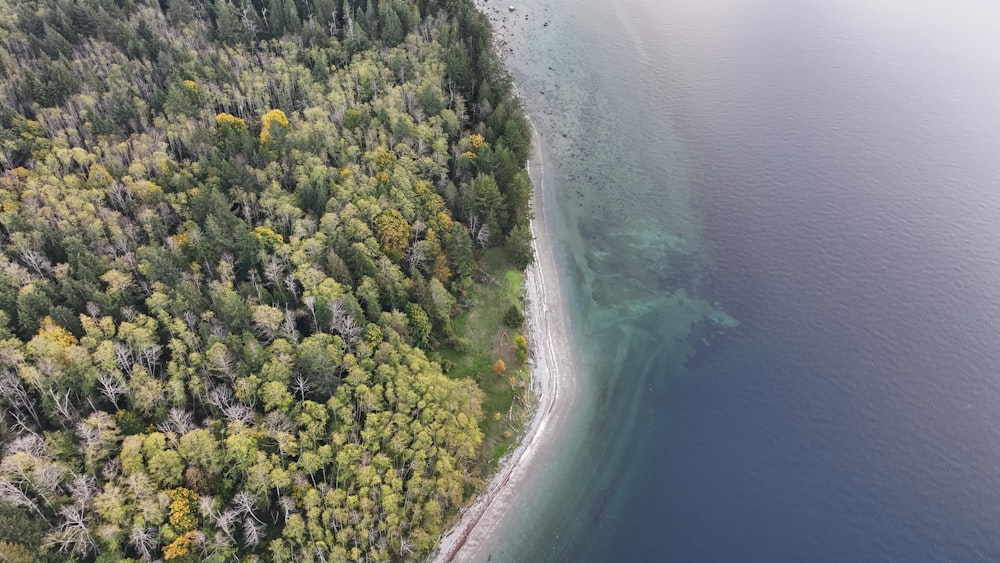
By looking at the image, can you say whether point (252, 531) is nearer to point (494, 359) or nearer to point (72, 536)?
point (72, 536)

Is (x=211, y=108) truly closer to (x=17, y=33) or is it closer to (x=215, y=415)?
(x=17, y=33)

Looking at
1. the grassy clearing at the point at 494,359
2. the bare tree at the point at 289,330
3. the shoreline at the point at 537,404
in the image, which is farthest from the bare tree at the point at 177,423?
the grassy clearing at the point at 494,359

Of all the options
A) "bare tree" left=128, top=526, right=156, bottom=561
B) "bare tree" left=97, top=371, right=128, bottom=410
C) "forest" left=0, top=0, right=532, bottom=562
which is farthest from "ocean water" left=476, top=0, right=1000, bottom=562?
"bare tree" left=97, top=371, right=128, bottom=410

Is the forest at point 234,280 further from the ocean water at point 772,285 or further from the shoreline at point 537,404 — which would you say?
the ocean water at point 772,285

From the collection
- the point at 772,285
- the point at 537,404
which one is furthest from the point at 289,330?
the point at 772,285

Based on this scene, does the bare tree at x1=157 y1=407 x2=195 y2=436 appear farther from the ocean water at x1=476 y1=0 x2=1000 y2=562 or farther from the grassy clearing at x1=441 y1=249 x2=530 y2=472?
the ocean water at x1=476 y1=0 x2=1000 y2=562
